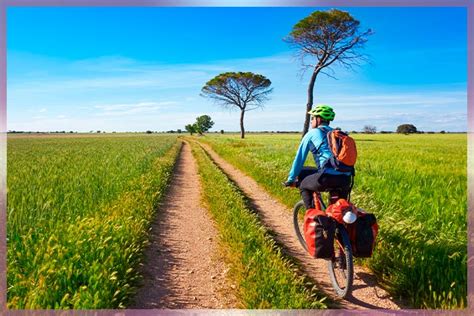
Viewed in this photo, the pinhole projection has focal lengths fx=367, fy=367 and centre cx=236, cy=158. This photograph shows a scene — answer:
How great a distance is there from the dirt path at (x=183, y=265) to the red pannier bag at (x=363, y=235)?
1.69 meters

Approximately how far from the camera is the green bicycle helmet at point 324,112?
15.9 ft

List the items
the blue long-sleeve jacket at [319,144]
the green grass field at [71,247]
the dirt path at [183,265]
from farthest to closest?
the blue long-sleeve jacket at [319,144]
the dirt path at [183,265]
the green grass field at [71,247]

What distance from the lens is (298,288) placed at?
4.64 meters

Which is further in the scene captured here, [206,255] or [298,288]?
[206,255]

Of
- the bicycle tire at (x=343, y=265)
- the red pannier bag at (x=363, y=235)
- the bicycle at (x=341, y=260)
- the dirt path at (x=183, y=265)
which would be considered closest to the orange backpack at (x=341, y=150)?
the bicycle at (x=341, y=260)

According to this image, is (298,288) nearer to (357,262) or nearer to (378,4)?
(357,262)

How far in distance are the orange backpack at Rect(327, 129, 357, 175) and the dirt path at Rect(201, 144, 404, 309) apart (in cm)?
166

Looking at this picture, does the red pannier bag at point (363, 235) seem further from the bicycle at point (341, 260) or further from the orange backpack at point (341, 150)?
the orange backpack at point (341, 150)

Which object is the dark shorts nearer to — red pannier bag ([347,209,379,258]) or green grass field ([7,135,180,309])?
red pannier bag ([347,209,379,258])

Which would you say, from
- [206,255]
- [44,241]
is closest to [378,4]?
[206,255]

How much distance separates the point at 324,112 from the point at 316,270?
7.87 feet

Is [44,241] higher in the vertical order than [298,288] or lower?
higher

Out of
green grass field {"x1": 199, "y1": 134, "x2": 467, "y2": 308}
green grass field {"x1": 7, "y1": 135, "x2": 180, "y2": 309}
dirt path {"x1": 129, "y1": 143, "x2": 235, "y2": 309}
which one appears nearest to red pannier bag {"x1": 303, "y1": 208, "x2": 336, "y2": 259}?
green grass field {"x1": 199, "y1": 134, "x2": 467, "y2": 308}

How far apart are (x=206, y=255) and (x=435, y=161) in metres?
8.91
